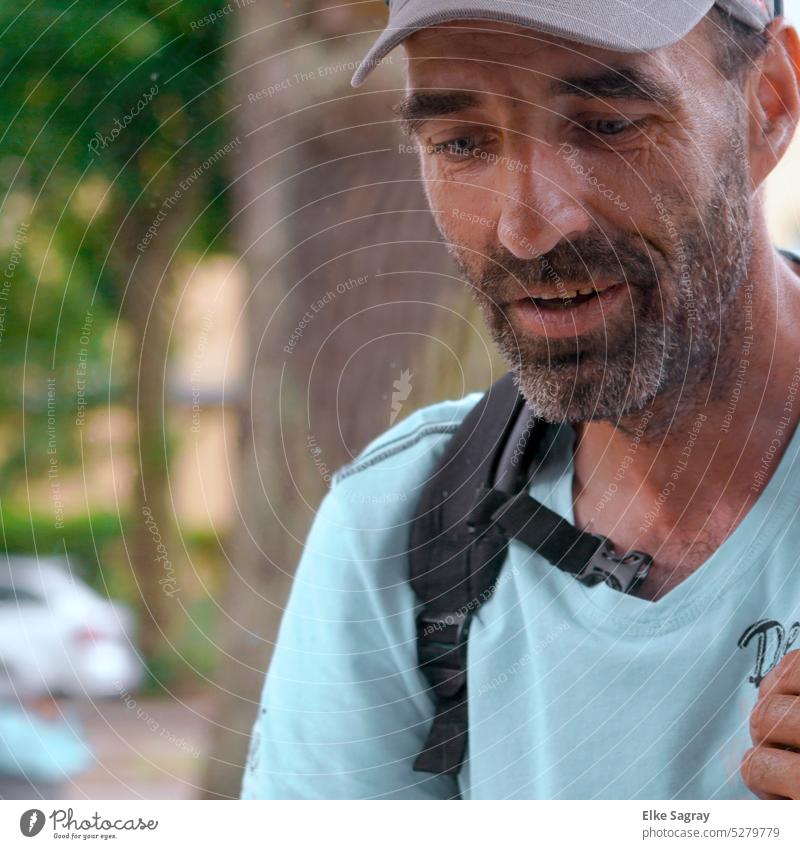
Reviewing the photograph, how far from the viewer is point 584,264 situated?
2.09 feet

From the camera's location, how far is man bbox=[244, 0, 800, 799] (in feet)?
1.97

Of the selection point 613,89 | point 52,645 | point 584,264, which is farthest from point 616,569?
point 52,645

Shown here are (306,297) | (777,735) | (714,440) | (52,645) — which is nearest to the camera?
(777,735)

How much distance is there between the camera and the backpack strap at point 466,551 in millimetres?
659

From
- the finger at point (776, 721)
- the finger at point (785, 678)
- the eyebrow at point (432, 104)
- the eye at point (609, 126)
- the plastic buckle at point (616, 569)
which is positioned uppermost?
the eyebrow at point (432, 104)

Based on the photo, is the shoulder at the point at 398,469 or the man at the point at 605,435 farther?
the shoulder at the point at 398,469

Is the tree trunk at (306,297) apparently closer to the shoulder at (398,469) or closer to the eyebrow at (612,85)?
the shoulder at (398,469)

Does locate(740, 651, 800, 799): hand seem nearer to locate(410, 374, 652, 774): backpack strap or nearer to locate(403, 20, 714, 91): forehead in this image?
locate(410, 374, 652, 774): backpack strap

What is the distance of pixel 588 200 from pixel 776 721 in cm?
33

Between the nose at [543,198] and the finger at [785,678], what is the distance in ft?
0.92

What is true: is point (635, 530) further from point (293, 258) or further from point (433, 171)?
point (293, 258)

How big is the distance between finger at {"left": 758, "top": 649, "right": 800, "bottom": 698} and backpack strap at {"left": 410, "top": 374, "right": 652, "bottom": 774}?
103 mm

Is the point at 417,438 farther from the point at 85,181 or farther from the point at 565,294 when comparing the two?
the point at 85,181

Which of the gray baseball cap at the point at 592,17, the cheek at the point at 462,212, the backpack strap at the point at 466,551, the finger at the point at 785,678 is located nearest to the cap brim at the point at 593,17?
the gray baseball cap at the point at 592,17
